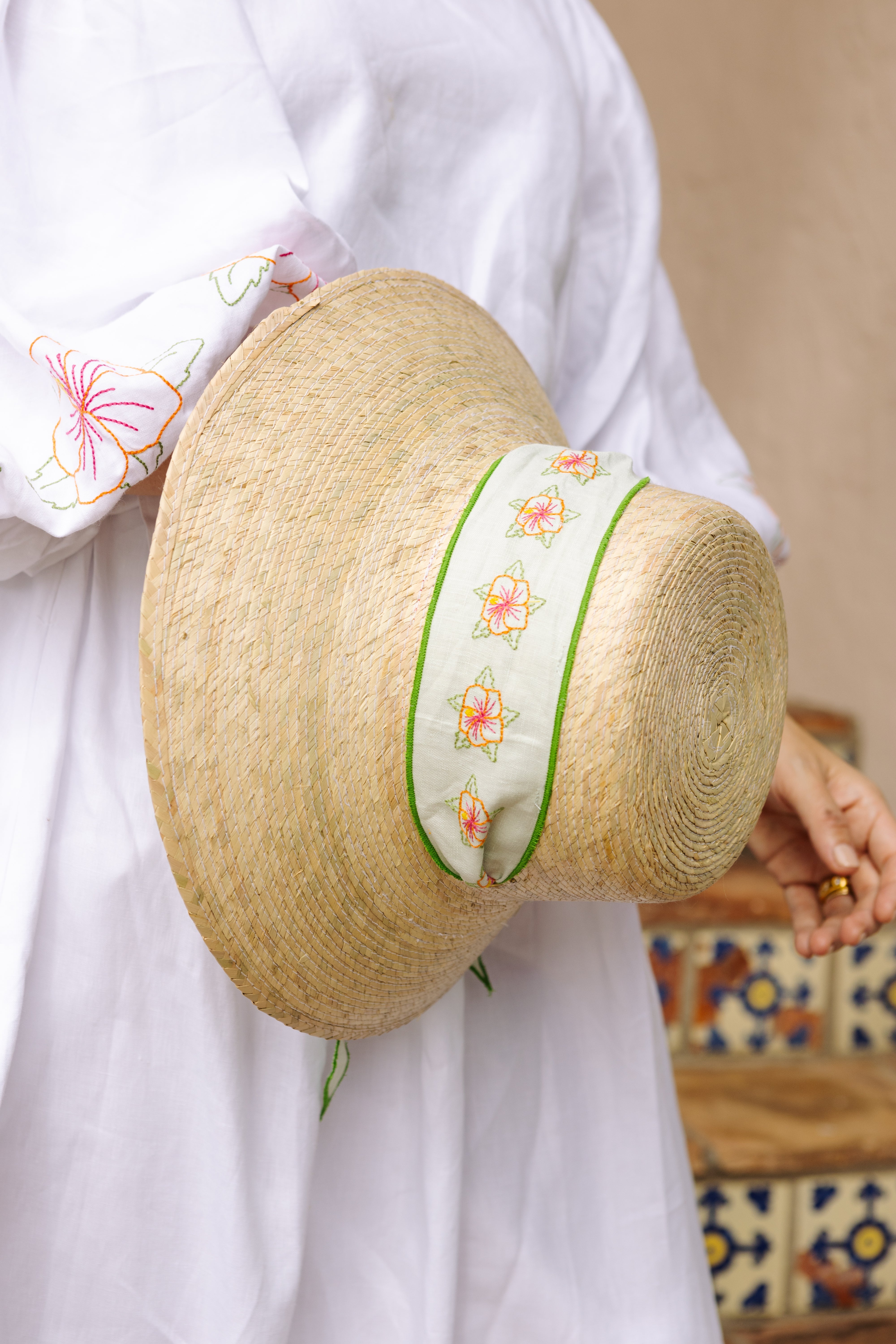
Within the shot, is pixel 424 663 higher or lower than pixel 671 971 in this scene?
higher

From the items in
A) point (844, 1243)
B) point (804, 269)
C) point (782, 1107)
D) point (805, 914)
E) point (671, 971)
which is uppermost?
point (804, 269)

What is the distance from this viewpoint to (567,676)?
533 mm

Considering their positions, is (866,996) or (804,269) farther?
(804,269)

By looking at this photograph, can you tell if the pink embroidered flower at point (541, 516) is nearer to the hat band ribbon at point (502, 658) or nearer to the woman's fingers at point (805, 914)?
the hat band ribbon at point (502, 658)

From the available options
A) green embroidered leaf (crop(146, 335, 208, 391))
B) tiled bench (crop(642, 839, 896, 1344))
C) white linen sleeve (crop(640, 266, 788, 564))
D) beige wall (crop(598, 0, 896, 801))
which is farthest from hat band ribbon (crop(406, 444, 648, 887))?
beige wall (crop(598, 0, 896, 801))

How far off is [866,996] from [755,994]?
0.19m

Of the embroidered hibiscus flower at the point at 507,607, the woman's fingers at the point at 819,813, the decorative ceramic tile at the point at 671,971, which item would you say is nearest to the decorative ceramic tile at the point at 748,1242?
the decorative ceramic tile at the point at 671,971

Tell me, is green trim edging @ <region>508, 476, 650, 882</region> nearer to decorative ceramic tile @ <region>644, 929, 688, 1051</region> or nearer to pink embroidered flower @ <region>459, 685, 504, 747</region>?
pink embroidered flower @ <region>459, 685, 504, 747</region>

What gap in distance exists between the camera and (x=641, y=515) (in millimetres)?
559

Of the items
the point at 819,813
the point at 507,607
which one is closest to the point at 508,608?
the point at 507,607

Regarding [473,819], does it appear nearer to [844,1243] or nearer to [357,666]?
[357,666]

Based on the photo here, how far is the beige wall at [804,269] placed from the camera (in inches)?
80.4

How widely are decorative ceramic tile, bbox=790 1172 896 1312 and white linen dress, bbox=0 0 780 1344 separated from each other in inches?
33.0

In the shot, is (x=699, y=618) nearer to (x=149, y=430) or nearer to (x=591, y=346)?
(x=149, y=430)
